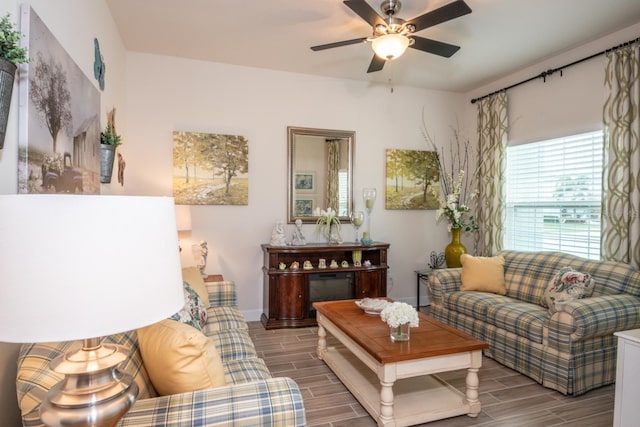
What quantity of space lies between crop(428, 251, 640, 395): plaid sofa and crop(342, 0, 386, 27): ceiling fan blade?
7.75 feet

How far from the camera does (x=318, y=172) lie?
443cm

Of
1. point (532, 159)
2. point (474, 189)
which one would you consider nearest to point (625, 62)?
point (532, 159)

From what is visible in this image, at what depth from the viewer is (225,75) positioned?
409 centimetres

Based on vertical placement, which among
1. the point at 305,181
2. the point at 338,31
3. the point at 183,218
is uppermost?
the point at 338,31

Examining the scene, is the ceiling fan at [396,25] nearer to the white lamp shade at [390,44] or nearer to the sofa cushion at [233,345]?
the white lamp shade at [390,44]

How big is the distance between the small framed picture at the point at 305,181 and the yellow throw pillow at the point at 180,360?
119 inches

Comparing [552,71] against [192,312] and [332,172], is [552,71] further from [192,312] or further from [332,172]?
[192,312]

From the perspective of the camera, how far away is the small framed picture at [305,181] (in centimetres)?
436

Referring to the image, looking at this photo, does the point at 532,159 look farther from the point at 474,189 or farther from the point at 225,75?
the point at 225,75

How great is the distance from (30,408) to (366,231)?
12.6ft

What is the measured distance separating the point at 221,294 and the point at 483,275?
2467 mm

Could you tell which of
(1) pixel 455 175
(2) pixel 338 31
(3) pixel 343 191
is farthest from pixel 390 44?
(1) pixel 455 175

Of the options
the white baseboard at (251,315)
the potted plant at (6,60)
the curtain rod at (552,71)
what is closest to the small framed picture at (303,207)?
the white baseboard at (251,315)

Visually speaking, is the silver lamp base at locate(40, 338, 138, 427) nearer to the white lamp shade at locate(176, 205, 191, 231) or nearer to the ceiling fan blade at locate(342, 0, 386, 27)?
the ceiling fan blade at locate(342, 0, 386, 27)
